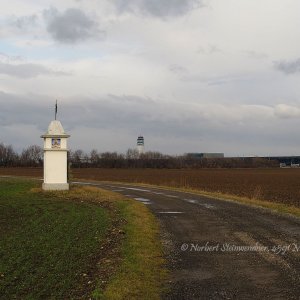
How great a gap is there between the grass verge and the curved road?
0.46 m

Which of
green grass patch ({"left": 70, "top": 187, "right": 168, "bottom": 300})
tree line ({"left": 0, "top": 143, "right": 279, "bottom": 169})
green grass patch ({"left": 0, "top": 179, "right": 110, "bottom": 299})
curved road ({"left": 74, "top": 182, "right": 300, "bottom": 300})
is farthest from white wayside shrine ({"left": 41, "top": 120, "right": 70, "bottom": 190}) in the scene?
tree line ({"left": 0, "top": 143, "right": 279, "bottom": 169})

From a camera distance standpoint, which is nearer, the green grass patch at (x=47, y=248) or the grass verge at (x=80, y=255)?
the grass verge at (x=80, y=255)

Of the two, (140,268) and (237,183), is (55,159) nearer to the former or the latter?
(140,268)

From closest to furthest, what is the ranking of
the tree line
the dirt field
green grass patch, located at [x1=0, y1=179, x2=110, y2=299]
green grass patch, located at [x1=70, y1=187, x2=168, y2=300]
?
green grass patch, located at [x1=70, y1=187, x2=168, y2=300]
green grass patch, located at [x1=0, y1=179, x2=110, y2=299]
the dirt field
the tree line

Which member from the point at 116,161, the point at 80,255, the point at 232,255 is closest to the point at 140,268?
the point at 80,255

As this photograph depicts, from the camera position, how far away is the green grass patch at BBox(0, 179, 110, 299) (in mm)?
7223

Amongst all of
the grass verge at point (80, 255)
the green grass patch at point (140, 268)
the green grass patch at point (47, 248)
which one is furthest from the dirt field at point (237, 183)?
the green grass patch at point (140, 268)

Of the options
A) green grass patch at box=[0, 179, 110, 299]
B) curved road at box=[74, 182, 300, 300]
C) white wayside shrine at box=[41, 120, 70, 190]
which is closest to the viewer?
curved road at box=[74, 182, 300, 300]

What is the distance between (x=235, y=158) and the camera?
185m

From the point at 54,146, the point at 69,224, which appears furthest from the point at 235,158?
the point at 69,224

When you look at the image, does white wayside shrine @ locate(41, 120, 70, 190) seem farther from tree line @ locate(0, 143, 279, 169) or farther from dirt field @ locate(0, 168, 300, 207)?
tree line @ locate(0, 143, 279, 169)

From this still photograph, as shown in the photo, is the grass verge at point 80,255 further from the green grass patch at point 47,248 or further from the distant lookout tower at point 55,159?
the distant lookout tower at point 55,159

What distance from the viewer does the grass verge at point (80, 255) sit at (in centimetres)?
706

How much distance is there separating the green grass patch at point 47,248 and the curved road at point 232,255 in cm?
168
